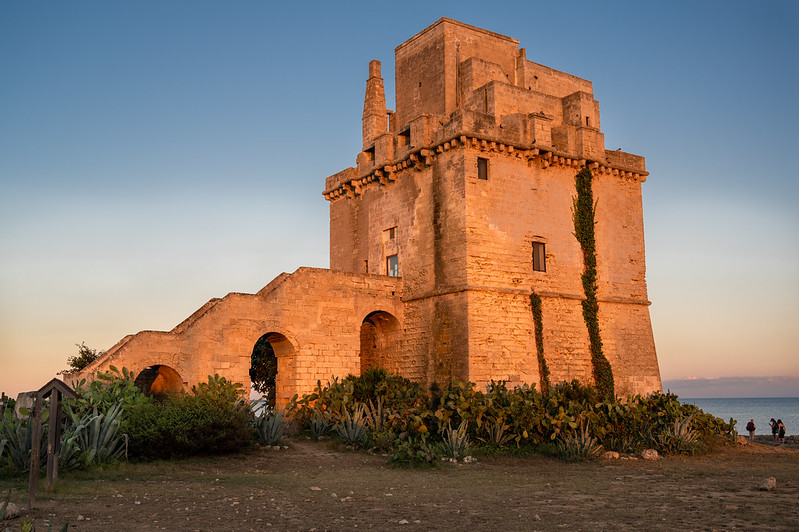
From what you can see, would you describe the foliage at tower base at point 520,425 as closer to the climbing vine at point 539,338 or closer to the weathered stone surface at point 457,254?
the climbing vine at point 539,338

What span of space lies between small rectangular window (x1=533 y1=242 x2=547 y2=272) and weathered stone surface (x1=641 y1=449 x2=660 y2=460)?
7.23 meters

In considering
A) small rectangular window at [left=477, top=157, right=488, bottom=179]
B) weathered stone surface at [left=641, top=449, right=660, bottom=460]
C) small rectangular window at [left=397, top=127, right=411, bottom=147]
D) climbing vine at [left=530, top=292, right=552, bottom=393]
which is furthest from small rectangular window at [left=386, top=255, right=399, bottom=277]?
weathered stone surface at [left=641, top=449, right=660, bottom=460]

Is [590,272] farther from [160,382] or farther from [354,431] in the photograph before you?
[160,382]

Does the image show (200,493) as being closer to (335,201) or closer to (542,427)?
(542,427)

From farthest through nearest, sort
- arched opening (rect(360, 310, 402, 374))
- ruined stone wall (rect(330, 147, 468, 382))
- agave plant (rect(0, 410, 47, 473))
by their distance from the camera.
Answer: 1. arched opening (rect(360, 310, 402, 374))
2. ruined stone wall (rect(330, 147, 468, 382))
3. agave plant (rect(0, 410, 47, 473))

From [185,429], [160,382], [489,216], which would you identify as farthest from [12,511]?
[489,216]

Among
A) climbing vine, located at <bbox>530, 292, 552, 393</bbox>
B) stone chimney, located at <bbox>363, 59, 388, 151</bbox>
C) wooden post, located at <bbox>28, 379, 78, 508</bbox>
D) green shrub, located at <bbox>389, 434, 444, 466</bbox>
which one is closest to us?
wooden post, located at <bbox>28, 379, 78, 508</bbox>

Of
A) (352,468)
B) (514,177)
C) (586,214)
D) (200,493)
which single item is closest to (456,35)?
(514,177)

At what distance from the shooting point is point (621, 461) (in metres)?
14.8

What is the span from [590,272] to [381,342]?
7082mm

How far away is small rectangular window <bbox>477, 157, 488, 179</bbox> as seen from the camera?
20781 millimetres

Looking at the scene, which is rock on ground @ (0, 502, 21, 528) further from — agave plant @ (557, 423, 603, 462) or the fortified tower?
the fortified tower

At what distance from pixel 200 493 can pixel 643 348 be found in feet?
57.0

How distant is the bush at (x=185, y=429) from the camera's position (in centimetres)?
1270
